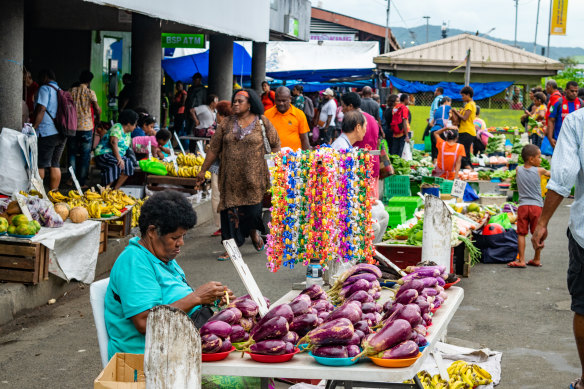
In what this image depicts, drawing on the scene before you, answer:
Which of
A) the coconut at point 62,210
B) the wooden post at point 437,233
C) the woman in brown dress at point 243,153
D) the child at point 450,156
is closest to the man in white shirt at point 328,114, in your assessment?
the child at point 450,156

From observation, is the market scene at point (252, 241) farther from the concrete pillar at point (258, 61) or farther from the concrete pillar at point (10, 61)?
the concrete pillar at point (258, 61)

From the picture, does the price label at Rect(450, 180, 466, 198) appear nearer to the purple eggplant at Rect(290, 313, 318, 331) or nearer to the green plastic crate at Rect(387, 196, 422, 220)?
the green plastic crate at Rect(387, 196, 422, 220)

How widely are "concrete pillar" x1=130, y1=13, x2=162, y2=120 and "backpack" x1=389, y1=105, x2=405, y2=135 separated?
6.19 m

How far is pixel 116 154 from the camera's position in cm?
1141

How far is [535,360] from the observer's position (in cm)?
641

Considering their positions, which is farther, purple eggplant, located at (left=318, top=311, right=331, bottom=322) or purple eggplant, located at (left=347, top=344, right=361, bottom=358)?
purple eggplant, located at (left=318, top=311, right=331, bottom=322)

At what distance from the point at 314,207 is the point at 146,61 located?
9318mm

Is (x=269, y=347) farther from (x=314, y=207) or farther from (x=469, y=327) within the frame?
(x=469, y=327)

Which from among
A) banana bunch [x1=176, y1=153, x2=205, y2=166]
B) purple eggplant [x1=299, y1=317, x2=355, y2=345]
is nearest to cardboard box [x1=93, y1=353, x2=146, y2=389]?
purple eggplant [x1=299, y1=317, x2=355, y2=345]

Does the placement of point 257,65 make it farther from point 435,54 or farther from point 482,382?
point 482,382

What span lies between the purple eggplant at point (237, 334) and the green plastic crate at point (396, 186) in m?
10.5

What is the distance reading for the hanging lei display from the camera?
584 centimetres

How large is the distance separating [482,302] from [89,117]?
7621mm

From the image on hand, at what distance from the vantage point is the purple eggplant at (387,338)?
11.6ft
